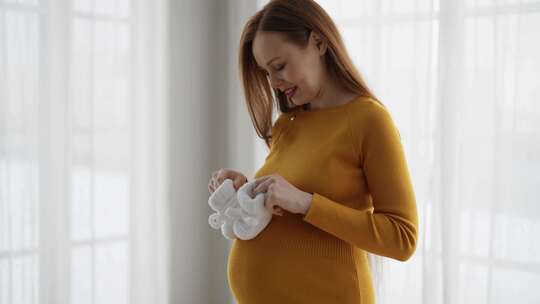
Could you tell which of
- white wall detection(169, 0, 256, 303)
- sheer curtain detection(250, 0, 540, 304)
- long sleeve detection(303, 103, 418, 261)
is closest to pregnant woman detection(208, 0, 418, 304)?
long sleeve detection(303, 103, 418, 261)

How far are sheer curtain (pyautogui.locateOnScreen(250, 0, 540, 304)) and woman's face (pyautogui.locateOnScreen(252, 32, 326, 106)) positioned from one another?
805 mm

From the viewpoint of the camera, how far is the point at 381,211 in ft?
3.94

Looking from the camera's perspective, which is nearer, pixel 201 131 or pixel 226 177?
pixel 226 177

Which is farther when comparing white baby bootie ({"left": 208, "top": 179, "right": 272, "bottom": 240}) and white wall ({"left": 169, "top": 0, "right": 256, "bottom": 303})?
white wall ({"left": 169, "top": 0, "right": 256, "bottom": 303})

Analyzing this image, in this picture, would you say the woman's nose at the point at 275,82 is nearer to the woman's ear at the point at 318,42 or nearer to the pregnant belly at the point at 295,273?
the woman's ear at the point at 318,42

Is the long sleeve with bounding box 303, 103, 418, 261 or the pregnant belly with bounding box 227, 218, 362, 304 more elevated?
the long sleeve with bounding box 303, 103, 418, 261

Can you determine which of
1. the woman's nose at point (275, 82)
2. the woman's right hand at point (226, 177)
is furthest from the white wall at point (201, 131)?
the woman's nose at point (275, 82)

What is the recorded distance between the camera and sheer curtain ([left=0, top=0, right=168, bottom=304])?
2113 millimetres

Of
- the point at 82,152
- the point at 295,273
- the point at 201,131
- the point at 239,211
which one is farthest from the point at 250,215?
the point at 201,131

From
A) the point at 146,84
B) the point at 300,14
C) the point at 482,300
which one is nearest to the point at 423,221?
the point at 482,300

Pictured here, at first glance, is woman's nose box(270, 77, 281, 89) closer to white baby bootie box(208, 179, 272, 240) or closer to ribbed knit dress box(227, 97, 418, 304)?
ribbed knit dress box(227, 97, 418, 304)

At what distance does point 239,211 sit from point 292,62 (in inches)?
14.1

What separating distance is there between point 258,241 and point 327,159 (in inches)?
10.0

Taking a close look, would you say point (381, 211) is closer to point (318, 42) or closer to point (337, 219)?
point (337, 219)
